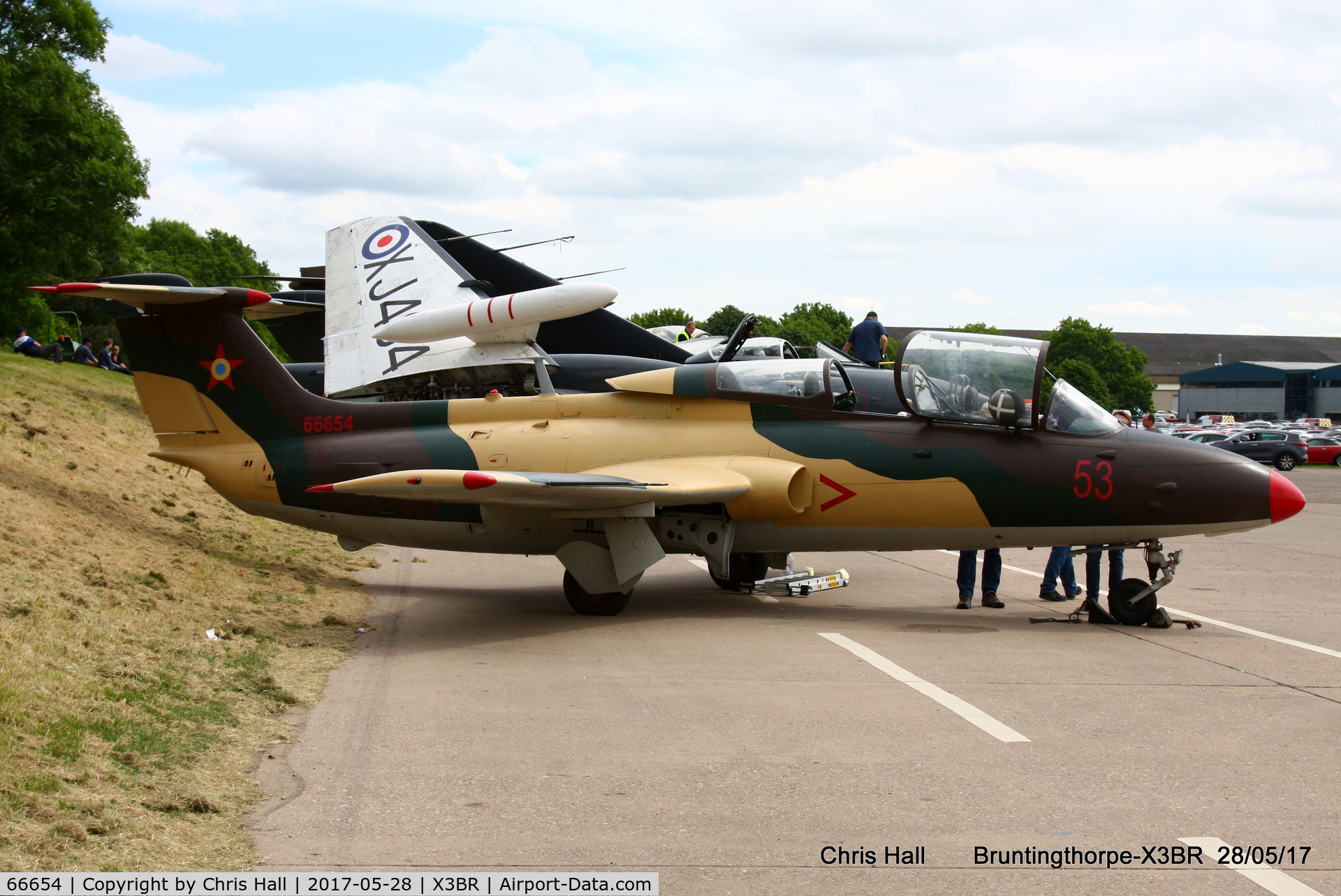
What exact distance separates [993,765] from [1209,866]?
143 centimetres

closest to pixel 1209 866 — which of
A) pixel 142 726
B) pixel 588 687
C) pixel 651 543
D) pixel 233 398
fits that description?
pixel 588 687

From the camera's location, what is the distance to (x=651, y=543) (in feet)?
33.6

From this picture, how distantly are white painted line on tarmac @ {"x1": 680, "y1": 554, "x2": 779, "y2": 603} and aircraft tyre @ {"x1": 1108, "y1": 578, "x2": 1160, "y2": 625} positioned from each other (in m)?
3.52

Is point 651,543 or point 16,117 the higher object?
point 16,117

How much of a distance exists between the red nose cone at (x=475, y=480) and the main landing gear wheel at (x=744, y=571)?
4197 millimetres

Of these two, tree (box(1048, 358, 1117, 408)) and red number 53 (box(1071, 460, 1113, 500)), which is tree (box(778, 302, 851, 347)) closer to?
tree (box(1048, 358, 1117, 408))

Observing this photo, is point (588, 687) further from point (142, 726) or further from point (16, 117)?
point (16, 117)

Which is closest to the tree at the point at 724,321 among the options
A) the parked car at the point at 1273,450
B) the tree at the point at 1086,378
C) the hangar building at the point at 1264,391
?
the parked car at the point at 1273,450

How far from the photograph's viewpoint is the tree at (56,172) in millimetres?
26922

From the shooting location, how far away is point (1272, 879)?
412cm

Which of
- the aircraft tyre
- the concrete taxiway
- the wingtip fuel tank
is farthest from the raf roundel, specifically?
the aircraft tyre

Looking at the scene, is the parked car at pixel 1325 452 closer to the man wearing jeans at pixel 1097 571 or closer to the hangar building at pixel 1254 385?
the man wearing jeans at pixel 1097 571

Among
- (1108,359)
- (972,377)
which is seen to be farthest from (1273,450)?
(1108,359)

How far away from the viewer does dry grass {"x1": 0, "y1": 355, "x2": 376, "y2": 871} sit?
435 cm
